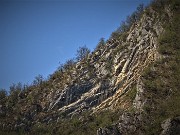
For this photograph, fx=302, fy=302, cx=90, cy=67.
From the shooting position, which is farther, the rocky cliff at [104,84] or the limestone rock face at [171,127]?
the rocky cliff at [104,84]

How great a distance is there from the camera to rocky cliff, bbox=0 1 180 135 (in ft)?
335

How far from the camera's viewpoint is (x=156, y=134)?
73250 millimetres

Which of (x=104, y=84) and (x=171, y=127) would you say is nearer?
(x=171, y=127)

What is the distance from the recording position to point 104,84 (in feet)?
367

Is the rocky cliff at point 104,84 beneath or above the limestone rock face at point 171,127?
above

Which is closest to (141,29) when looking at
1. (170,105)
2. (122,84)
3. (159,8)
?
(159,8)

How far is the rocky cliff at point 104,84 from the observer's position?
102 metres

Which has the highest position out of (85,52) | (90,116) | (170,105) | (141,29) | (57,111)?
(85,52)

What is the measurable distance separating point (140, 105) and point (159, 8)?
1784 inches

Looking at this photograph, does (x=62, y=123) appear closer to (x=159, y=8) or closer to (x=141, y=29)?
(x=141, y=29)

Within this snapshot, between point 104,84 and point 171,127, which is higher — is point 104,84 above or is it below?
above

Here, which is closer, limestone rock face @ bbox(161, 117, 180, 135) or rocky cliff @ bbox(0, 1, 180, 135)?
limestone rock face @ bbox(161, 117, 180, 135)

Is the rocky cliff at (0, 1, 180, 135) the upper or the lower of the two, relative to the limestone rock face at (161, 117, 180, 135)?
upper

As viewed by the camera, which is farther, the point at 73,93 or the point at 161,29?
the point at 73,93
